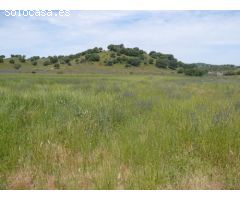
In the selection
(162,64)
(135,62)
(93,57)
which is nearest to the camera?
(135,62)

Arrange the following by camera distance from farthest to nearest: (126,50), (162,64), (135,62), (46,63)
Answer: (126,50)
(162,64)
(135,62)
(46,63)

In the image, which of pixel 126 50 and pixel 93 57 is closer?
pixel 93 57

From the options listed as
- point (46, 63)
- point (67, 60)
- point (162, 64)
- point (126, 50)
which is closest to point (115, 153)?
point (46, 63)

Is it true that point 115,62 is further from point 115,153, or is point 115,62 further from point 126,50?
point 115,153

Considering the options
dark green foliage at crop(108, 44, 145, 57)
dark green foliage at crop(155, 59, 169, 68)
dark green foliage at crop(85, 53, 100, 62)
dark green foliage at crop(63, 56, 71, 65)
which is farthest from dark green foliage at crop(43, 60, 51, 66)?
dark green foliage at crop(155, 59, 169, 68)

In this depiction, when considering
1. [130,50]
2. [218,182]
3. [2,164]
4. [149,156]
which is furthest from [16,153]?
[130,50]

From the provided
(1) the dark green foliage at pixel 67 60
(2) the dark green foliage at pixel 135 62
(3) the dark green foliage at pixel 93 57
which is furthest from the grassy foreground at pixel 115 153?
(3) the dark green foliage at pixel 93 57

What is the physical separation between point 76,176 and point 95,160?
0.53 meters

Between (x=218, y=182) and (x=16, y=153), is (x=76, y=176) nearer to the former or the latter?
(x=16, y=153)

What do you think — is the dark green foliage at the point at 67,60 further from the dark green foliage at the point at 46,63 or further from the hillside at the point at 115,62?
the dark green foliage at the point at 46,63

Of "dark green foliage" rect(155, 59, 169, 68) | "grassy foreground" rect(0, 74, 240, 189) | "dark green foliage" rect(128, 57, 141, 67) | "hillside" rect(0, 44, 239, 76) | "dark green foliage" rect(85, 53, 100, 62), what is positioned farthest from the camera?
"dark green foliage" rect(155, 59, 169, 68)

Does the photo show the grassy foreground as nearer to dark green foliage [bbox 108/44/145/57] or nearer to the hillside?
the hillside

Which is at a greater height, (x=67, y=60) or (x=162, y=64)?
(x=67, y=60)

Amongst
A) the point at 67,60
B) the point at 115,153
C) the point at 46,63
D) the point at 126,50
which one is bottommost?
the point at 46,63
